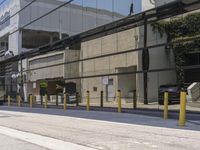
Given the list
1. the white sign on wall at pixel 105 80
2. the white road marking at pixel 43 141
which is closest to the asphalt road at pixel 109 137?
the white road marking at pixel 43 141

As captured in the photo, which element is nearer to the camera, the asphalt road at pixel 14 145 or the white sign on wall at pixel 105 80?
the asphalt road at pixel 14 145

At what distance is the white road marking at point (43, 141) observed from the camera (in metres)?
11.8

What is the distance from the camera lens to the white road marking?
11.8 meters

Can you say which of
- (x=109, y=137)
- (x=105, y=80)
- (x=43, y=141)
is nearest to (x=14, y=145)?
(x=43, y=141)

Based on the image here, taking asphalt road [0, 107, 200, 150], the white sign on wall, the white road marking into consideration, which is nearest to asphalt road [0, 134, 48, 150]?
asphalt road [0, 107, 200, 150]

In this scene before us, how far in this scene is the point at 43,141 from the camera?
1327 cm

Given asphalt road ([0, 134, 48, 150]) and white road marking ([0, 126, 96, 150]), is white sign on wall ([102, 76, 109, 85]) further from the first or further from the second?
asphalt road ([0, 134, 48, 150])

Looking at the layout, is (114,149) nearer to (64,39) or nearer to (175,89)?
(175,89)

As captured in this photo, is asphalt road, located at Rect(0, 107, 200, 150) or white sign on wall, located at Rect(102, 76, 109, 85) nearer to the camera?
asphalt road, located at Rect(0, 107, 200, 150)

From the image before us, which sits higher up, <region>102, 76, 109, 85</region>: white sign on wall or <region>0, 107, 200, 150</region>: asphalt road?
<region>102, 76, 109, 85</region>: white sign on wall

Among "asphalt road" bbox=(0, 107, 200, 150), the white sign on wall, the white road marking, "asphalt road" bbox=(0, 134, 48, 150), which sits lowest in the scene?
"asphalt road" bbox=(0, 134, 48, 150)

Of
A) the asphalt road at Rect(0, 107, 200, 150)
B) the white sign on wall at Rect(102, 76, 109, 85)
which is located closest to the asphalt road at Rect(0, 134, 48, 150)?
the asphalt road at Rect(0, 107, 200, 150)

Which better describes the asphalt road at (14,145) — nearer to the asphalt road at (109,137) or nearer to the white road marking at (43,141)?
the asphalt road at (109,137)

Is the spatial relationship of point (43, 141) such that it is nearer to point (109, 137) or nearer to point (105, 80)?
point (109, 137)
